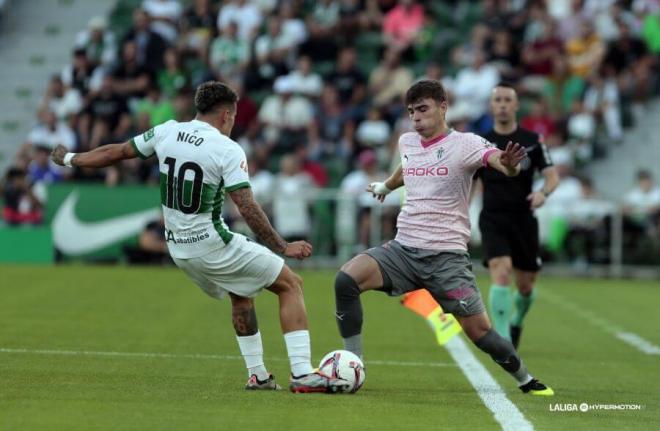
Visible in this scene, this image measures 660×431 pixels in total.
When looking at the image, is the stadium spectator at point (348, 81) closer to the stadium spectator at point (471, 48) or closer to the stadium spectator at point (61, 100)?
the stadium spectator at point (471, 48)

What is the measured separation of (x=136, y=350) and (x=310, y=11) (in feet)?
59.0

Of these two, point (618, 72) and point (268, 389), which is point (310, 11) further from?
point (268, 389)

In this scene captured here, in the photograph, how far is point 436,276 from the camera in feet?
32.2

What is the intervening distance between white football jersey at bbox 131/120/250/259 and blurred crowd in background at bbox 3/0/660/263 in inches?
597

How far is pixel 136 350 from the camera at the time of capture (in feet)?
39.9

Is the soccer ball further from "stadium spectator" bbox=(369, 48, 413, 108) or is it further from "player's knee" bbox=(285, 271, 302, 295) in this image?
"stadium spectator" bbox=(369, 48, 413, 108)

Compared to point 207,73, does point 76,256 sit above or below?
below

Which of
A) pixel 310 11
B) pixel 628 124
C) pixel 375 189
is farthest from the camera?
pixel 310 11

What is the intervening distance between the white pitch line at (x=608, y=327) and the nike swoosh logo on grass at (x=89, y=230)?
7.89 meters

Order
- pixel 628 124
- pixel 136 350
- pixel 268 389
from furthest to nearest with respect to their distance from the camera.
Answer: pixel 628 124
pixel 136 350
pixel 268 389

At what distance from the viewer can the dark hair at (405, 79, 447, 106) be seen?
970 centimetres

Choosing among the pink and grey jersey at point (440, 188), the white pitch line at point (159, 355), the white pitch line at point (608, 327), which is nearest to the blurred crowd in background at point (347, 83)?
the white pitch line at point (608, 327)

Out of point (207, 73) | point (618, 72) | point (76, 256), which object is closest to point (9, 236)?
point (76, 256)

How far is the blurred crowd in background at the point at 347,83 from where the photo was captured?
25219mm
